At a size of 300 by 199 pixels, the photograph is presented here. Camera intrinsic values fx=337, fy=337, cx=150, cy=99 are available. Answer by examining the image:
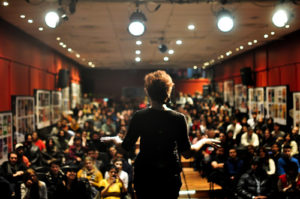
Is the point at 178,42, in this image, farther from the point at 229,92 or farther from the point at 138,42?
the point at 229,92

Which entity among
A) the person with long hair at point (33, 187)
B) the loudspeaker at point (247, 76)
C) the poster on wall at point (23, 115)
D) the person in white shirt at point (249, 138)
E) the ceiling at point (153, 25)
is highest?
the ceiling at point (153, 25)

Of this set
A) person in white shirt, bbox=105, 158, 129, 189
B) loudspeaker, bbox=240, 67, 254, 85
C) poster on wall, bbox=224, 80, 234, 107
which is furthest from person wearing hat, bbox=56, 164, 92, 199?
poster on wall, bbox=224, 80, 234, 107

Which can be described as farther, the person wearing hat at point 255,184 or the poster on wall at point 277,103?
the poster on wall at point 277,103

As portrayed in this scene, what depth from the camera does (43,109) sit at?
10.3 m

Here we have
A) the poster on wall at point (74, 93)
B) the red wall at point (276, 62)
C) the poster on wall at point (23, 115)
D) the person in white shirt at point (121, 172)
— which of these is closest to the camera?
the person in white shirt at point (121, 172)

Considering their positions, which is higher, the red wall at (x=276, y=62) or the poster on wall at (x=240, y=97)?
the red wall at (x=276, y=62)

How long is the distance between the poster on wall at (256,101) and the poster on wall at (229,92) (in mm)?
2750

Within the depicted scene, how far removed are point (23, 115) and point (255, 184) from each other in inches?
219

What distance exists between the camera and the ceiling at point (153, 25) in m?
6.45

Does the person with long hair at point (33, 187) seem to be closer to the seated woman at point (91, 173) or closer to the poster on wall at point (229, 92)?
the seated woman at point (91, 173)

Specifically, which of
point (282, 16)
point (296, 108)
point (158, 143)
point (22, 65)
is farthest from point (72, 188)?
point (296, 108)

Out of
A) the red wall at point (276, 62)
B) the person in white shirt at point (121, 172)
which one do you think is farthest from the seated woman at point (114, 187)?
the red wall at point (276, 62)

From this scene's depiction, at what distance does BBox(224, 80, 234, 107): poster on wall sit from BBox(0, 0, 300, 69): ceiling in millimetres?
3243

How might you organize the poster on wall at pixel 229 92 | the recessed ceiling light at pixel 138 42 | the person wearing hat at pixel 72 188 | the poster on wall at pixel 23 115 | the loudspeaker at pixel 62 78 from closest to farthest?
1. the person wearing hat at pixel 72 188
2. the poster on wall at pixel 23 115
3. the recessed ceiling light at pixel 138 42
4. the loudspeaker at pixel 62 78
5. the poster on wall at pixel 229 92
